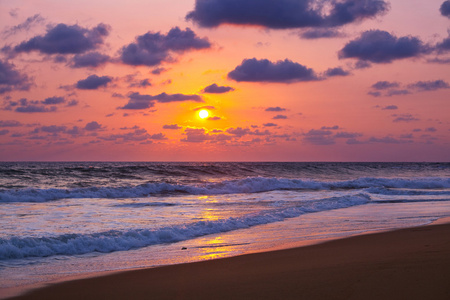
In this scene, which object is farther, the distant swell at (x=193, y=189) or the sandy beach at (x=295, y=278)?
the distant swell at (x=193, y=189)

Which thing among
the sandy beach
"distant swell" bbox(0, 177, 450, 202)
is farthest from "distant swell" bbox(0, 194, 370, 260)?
"distant swell" bbox(0, 177, 450, 202)

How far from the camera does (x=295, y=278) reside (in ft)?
19.1

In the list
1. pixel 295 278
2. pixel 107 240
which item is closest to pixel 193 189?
pixel 107 240

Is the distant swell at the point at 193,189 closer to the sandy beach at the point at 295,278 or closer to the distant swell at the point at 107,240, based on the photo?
the distant swell at the point at 107,240

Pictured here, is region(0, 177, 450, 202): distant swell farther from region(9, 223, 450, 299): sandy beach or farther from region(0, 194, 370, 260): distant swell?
region(9, 223, 450, 299): sandy beach

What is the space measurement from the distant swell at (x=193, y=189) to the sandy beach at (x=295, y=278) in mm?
16635

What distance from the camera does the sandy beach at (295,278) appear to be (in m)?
5.06

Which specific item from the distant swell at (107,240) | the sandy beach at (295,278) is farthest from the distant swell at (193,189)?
the sandy beach at (295,278)

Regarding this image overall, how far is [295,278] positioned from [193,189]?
2471 cm

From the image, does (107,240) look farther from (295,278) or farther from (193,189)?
(193,189)

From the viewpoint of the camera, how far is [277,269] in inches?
258

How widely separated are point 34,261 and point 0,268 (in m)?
0.72

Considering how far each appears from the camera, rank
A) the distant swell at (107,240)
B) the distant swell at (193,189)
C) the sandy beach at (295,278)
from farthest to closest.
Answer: the distant swell at (193,189) < the distant swell at (107,240) < the sandy beach at (295,278)

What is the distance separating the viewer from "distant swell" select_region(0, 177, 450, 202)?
22359 millimetres
